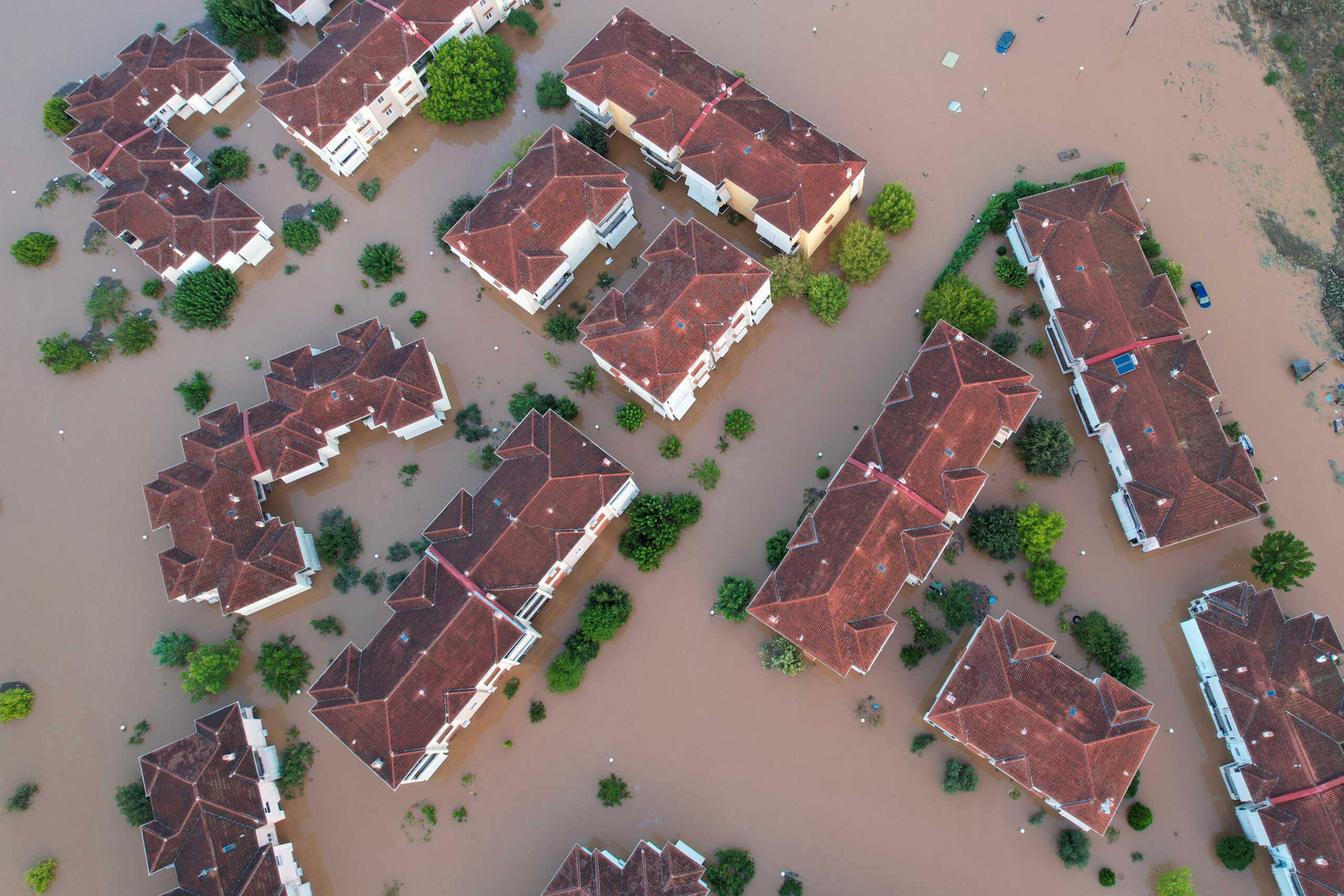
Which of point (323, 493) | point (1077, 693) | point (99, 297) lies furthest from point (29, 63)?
point (1077, 693)

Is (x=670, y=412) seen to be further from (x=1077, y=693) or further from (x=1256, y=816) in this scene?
(x=1256, y=816)

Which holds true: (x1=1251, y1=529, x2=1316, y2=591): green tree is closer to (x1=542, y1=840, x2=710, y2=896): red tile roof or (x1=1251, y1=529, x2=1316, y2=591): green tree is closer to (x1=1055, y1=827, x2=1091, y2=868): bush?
(x1=1055, y1=827, x2=1091, y2=868): bush

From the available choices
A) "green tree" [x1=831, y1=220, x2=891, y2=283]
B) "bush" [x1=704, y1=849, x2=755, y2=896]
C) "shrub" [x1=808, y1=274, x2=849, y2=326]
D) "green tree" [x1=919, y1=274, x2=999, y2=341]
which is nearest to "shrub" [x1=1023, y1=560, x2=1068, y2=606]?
"green tree" [x1=919, y1=274, x2=999, y2=341]

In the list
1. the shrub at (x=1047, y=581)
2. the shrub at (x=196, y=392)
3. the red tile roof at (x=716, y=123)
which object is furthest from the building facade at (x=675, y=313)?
the shrub at (x=196, y=392)

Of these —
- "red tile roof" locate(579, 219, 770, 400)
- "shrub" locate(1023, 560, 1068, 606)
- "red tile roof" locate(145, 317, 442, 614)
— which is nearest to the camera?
"shrub" locate(1023, 560, 1068, 606)

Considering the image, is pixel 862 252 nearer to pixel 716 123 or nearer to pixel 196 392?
pixel 716 123

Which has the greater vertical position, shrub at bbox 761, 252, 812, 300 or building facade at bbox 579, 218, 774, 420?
shrub at bbox 761, 252, 812, 300

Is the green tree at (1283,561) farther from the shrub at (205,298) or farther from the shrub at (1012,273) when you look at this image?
the shrub at (205,298)
